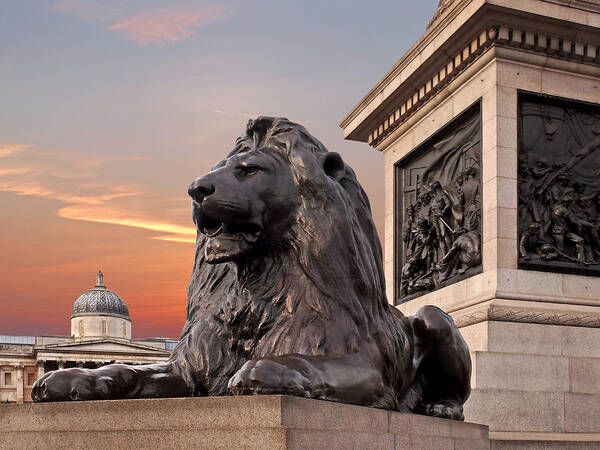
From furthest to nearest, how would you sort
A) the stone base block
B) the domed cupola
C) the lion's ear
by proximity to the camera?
the domed cupola < the stone base block < the lion's ear

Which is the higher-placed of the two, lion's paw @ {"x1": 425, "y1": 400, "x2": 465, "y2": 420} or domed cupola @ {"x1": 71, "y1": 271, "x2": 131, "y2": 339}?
domed cupola @ {"x1": 71, "y1": 271, "x2": 131, "y2": 339}

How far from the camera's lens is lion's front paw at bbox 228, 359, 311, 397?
3.54 metres

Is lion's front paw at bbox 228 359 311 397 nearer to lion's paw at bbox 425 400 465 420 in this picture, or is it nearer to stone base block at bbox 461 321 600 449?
lion's paw at bbox 425 400 465 420

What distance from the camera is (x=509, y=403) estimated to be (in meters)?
10.2

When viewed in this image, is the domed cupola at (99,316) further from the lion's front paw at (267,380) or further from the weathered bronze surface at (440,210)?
the lion's front paw at (267,380)

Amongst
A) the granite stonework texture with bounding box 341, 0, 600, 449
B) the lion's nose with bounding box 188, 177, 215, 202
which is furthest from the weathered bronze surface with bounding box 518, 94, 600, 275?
the lion's nose with bounding box 188, 177, 215, 202

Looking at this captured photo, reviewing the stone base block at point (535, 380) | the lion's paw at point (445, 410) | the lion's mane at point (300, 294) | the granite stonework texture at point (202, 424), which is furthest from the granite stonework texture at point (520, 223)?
the granite stonework texture at point (202, 424)

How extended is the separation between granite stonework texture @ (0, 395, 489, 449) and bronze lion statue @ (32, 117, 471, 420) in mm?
136

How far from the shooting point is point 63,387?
3889 mm

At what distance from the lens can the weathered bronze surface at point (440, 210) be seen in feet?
38.7

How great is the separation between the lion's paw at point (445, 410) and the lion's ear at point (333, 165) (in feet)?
4.80

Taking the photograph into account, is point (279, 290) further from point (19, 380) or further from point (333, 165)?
point (19, 380)

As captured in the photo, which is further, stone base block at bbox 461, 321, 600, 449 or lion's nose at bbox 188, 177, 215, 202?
stone base block at bbox 461, 321, 600, 449

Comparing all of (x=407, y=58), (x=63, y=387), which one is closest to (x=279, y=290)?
(x=63, y=387)
